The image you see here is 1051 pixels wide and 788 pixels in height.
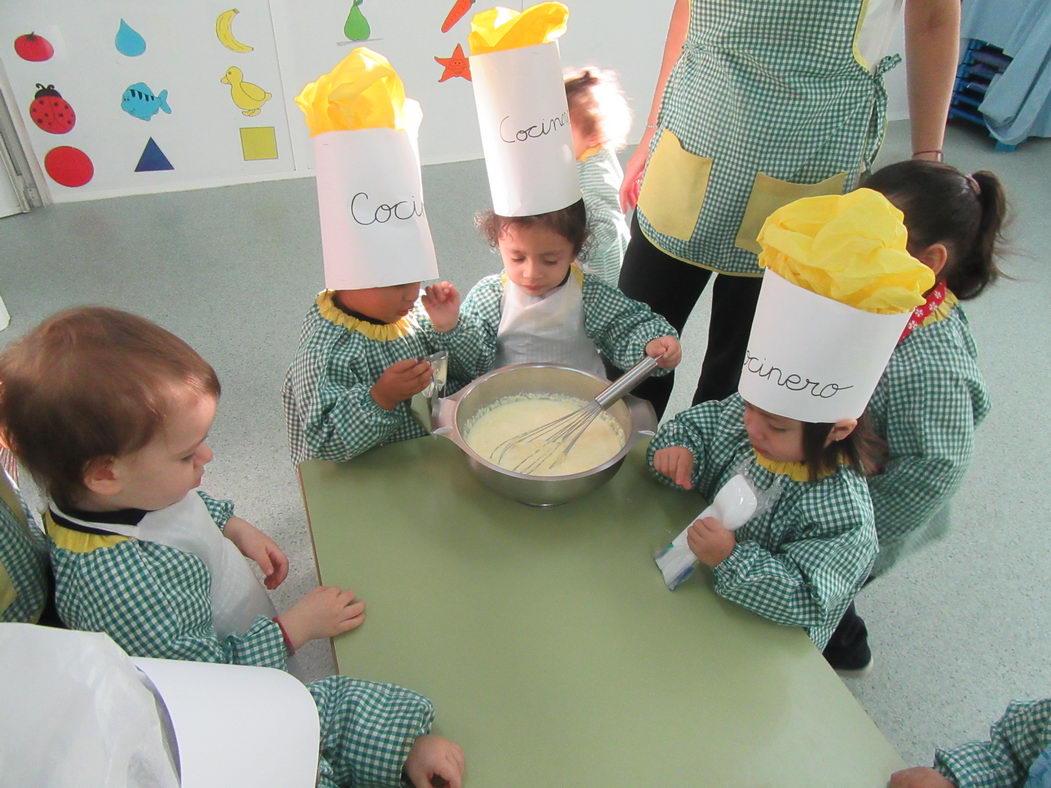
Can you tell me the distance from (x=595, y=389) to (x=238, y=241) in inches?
75.9

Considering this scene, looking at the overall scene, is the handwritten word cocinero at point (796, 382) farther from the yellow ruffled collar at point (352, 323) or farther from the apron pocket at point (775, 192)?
the yellow ruffled collar at point (352, 323)

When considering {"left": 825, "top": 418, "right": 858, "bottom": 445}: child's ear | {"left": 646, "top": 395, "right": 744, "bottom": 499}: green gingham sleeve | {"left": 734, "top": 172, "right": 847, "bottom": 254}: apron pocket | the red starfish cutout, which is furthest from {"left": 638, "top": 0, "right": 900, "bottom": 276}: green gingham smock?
the red starfish cutout

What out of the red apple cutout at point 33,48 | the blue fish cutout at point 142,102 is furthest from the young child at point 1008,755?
the red apple cutout at point 33,48

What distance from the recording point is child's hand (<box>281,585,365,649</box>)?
0.71 m

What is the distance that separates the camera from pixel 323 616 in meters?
0.72

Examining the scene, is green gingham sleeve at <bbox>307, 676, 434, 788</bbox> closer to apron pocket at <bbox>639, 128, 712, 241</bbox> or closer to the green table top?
the green table top

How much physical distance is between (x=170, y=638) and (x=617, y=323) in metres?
0.75

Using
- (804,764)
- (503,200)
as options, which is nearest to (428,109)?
(503,200)

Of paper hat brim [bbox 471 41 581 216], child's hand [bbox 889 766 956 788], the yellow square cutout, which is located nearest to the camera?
child's hand [bbox 889 766 956 788]

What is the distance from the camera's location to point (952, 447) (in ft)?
3.14

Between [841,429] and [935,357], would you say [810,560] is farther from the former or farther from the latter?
[935,357]

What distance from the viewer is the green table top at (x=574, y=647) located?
640mm

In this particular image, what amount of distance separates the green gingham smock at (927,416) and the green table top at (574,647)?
319 millimetres

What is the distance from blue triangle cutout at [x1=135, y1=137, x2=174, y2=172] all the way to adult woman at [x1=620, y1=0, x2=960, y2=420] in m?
2.16
